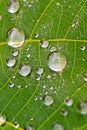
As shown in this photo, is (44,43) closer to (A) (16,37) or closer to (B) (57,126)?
(A) (16,37)

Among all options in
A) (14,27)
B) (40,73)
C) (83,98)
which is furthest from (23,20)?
(83,98)

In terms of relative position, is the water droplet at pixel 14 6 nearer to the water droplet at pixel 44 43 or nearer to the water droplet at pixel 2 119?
the water droplet at pixel 44 43

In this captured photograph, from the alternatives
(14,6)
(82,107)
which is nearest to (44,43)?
(14,6)

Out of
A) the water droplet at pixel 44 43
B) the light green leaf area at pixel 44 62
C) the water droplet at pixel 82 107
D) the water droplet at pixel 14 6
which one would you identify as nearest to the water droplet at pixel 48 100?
the light green leaf area at pixel 44 62

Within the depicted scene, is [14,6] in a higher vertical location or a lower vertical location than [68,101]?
higher

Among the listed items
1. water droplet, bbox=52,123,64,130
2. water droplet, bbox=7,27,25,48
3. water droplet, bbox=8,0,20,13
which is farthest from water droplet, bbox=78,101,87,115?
water droplet, bbox=8,0,20,13

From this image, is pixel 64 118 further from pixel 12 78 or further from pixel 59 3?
pixel 59 3
